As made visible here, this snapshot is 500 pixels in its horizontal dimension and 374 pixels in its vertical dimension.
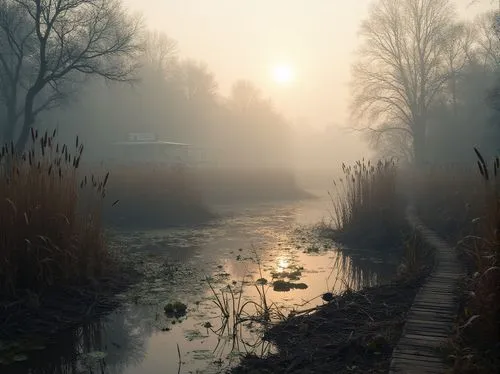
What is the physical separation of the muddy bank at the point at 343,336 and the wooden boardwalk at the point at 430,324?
0.15m

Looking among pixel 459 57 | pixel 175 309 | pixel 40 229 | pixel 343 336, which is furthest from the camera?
pixel 459 57

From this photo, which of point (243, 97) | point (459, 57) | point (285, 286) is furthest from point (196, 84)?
point (285, 286)

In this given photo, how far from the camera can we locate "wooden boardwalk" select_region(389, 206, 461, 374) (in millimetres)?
3841

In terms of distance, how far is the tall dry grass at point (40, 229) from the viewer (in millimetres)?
5578

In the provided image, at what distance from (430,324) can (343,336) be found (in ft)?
3.07

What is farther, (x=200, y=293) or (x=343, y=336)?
(x=200, y=293)

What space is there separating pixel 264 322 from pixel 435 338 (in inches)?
84.0

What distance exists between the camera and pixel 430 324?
15.9 feet

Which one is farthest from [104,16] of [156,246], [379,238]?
[379,238]

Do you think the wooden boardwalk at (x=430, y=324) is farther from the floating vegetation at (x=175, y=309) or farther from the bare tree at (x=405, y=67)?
the bare tree at (x=405, y=67)

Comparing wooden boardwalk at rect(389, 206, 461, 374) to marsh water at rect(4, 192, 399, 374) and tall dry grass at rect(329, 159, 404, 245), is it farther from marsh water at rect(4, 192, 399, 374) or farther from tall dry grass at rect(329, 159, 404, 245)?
tall dry grass at rect(329, 159, 404, 245)

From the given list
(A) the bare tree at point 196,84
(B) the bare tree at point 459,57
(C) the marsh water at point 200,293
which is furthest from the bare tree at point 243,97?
(C) the marsh water at point 200,293

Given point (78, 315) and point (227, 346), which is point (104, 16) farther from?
point (227, 346)

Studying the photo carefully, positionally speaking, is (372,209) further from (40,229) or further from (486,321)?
(40,229)
